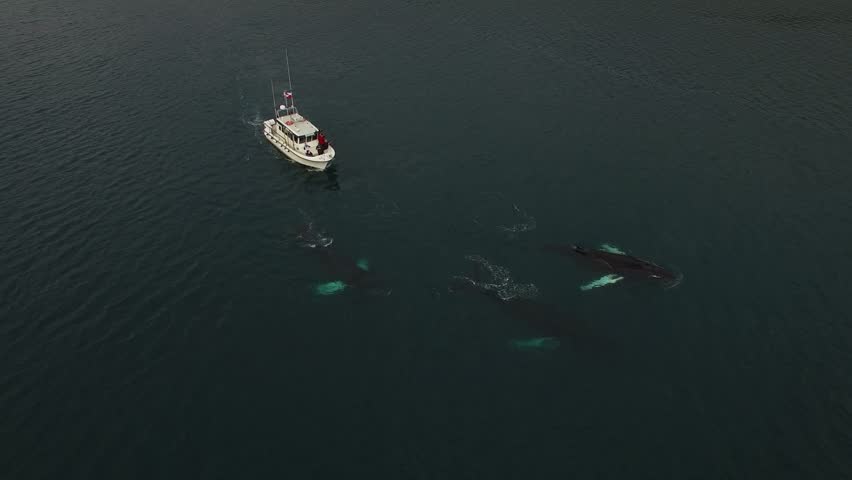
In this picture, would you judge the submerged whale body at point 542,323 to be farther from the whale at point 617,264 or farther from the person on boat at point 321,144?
the person on boat at point 321,144

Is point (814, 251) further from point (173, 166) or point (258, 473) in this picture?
point (173, 166)

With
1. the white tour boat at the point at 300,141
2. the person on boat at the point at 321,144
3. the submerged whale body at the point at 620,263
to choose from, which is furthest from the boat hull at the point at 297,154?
the submerged whale body at the point at 620,263

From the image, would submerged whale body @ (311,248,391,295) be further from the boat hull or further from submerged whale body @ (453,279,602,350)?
→ the boat hull

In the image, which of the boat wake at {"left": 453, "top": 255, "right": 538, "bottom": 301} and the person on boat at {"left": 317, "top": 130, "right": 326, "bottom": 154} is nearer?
the boat wake at {"left": 453, "top": 255, "right": 538, "bottom": 301}

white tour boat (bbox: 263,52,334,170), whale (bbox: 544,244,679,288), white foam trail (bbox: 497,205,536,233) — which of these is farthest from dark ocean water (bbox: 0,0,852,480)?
white tour boat (bbox: 263,52,334,170)

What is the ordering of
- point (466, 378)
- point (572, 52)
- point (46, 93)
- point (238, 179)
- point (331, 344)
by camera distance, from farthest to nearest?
1. point (572, 52)
2. point (46, 93)
3. point (238, 179)
4. point (331, 344)
5. point (466, 378)

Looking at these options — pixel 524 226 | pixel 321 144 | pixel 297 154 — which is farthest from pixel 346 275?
pixel 297 154

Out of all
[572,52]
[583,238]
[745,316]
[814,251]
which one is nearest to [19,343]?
[583,238]

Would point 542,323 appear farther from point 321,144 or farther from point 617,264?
point 321,144
